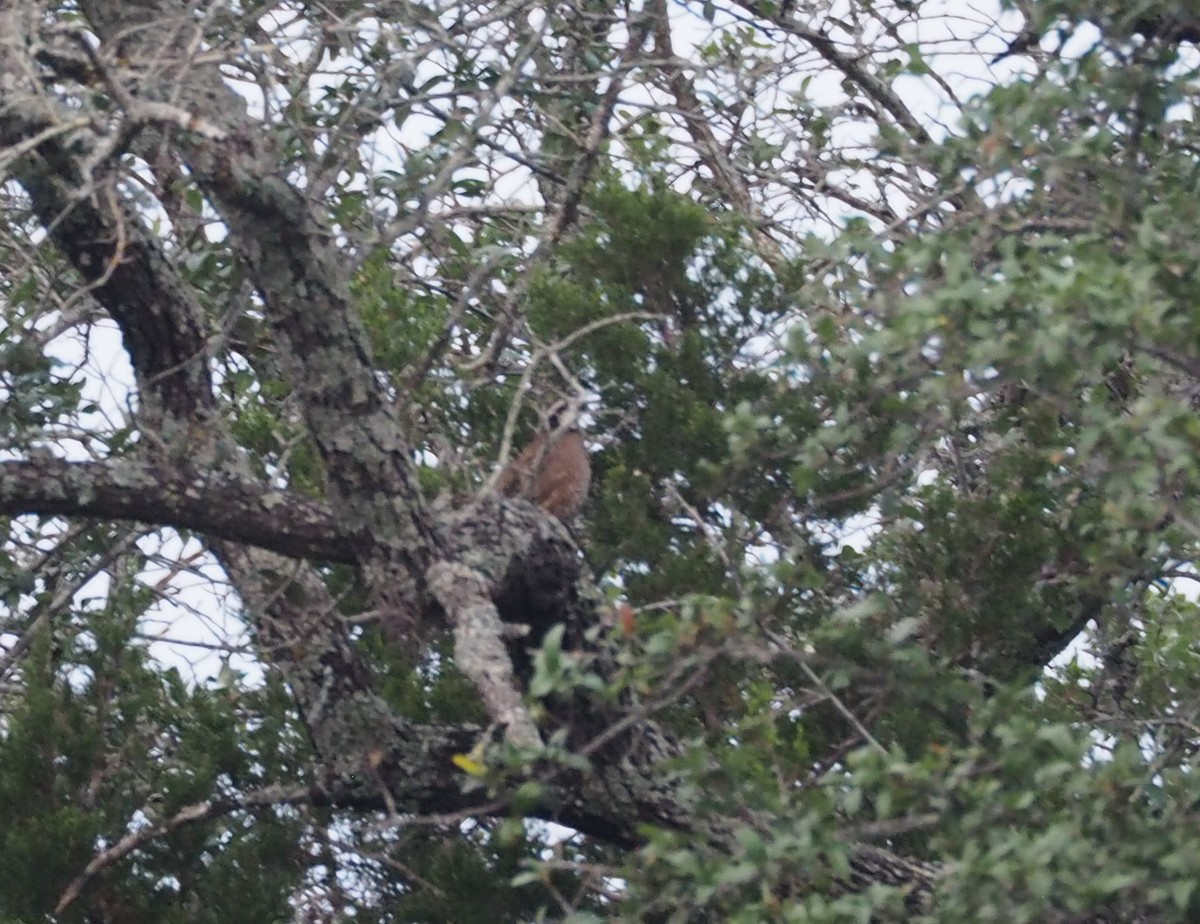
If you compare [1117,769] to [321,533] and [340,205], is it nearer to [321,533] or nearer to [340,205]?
[321,533]

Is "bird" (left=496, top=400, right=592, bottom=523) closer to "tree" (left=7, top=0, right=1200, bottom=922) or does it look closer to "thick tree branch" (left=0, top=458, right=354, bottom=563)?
"tree" (left=7, top=0, right=1200, bottom=922)

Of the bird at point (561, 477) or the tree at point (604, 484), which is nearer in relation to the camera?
the tree at point (604, 484)

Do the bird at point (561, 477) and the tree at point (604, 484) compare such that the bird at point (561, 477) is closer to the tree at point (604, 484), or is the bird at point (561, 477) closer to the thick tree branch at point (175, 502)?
the tree at point (604, 484)

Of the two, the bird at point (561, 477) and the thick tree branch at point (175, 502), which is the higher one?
the bird at point (561, 477)

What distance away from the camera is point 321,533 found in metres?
3.66

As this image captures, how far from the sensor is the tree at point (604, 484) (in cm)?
269

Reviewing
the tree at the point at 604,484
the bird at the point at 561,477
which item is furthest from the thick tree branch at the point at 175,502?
the bird at the point at 561,477

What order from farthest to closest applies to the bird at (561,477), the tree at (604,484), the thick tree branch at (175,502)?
1. the bird at (561,477)
2. the thick tree branch at (175,502)
3. the tree at (604,484)

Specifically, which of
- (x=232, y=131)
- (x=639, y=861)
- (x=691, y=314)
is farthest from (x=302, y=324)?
(x=691, y=314)

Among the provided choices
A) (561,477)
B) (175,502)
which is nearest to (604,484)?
(561,477)

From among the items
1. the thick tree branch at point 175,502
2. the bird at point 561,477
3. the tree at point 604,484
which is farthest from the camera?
the bird at point 561,477

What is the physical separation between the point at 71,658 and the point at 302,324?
68.1 inches

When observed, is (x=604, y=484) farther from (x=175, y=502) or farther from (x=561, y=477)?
(x=175, y=502)

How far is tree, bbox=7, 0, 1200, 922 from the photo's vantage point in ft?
8.83
